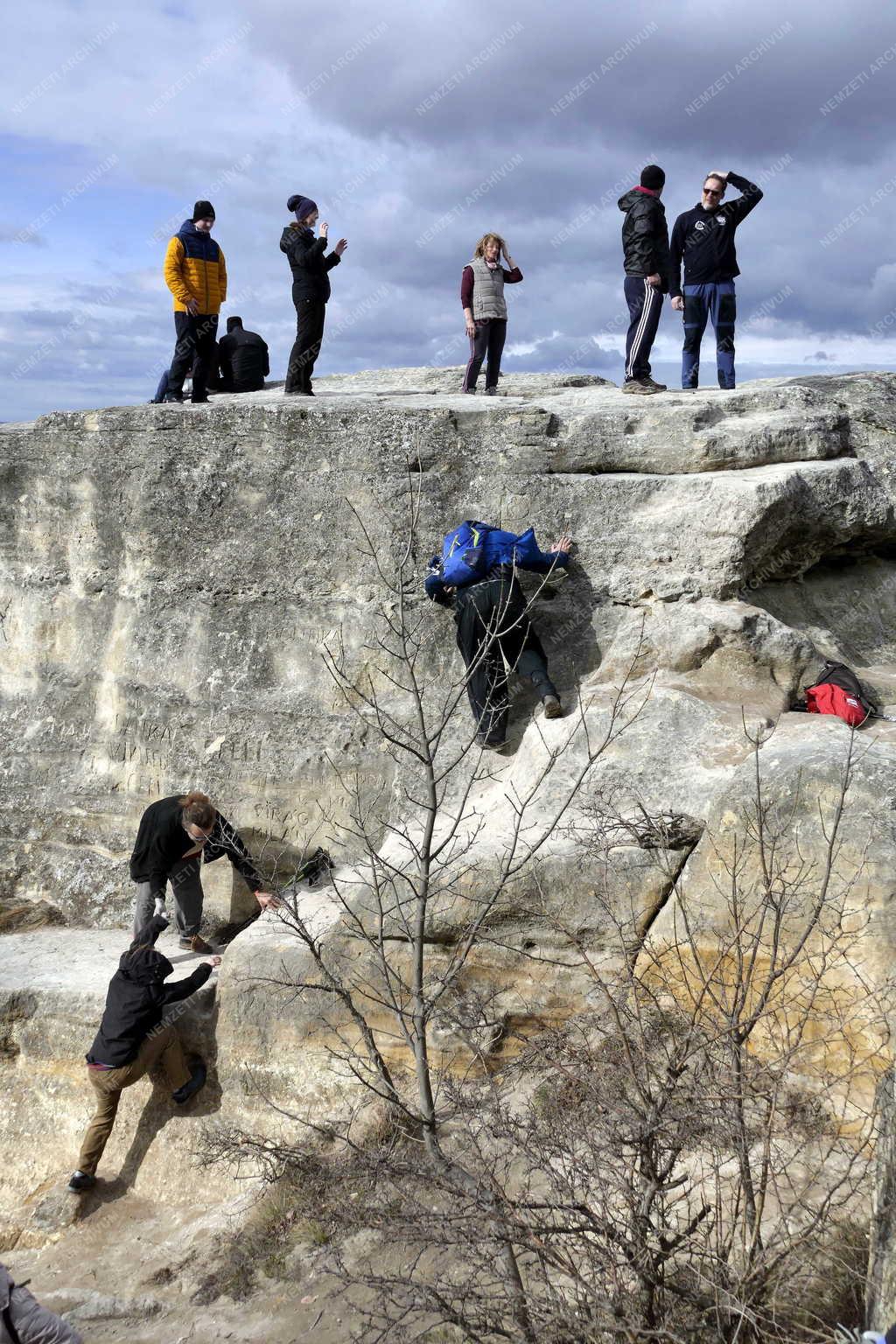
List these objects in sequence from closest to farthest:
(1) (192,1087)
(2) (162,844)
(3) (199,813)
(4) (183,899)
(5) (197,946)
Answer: (1) (192,1087) < (3) (199,813) < (2) (162,844) < (4) (183,899) < (5) (197,946)

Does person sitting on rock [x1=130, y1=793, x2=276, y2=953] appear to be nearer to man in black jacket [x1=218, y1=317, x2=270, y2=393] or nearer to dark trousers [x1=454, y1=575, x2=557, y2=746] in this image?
dark trousers [x1=454, y1=575, x2=557, y2=746]

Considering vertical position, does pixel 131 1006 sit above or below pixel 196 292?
below

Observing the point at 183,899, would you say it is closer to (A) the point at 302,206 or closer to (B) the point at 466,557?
(B) the point at 466,557

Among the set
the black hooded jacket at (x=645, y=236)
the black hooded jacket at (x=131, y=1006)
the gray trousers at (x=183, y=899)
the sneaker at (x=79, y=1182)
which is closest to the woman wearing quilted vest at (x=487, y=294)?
the black hooded jacket at (x=645, y=236)

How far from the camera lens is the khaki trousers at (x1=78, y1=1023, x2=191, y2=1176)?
6.82 metres

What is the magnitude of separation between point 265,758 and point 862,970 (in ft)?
15.4

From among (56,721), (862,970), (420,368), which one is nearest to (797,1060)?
(862,970)

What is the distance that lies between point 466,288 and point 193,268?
2392 mm

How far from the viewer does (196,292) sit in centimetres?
973

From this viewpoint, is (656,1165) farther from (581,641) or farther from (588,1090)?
(581,641)

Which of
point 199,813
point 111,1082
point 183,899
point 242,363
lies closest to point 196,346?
point 242,363

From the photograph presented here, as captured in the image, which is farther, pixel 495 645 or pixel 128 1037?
pixel 495 645

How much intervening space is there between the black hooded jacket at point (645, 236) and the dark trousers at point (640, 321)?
0.29 ft

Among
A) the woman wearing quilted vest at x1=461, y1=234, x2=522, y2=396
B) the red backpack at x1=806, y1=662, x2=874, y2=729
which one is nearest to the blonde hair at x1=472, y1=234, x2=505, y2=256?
the woman wearing quilted vest at x1=461, y1=234, x2=522, y2=396
